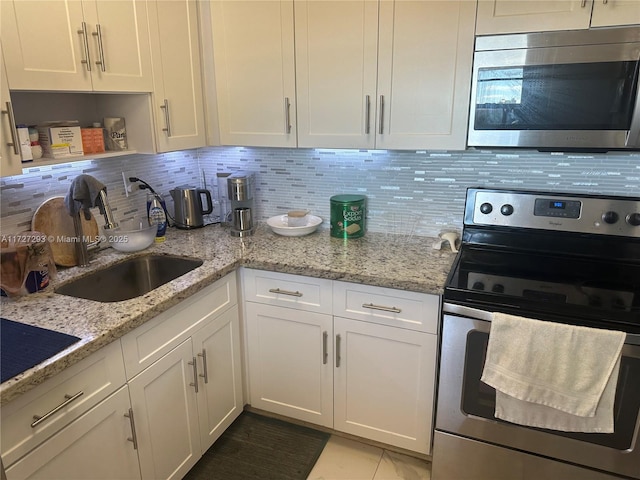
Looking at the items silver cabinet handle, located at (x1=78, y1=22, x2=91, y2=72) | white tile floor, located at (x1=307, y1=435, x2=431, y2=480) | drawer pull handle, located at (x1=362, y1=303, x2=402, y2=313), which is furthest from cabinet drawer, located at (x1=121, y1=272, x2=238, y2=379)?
silver cabinet handle, located at (x1=78, y1=22, x2=91, y2=72)

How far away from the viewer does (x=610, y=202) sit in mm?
1808

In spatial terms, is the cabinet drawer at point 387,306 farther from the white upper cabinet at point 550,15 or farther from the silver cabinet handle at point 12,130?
the silver cabinet handle at point 12,130

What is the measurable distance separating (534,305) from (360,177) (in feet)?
3.53

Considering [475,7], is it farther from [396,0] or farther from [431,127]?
[431,127]

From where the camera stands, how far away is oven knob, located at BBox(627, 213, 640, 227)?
5.83 ft

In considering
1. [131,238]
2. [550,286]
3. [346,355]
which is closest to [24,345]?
[131,238]

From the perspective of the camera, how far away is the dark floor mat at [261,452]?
6.32ft

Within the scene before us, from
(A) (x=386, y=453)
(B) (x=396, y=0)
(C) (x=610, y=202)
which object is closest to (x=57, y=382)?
(A) (x=386, y=453)

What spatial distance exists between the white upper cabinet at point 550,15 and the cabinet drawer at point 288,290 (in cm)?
117

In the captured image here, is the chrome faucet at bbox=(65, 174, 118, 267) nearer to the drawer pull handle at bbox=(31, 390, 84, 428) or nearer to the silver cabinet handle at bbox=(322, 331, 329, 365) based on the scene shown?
the drawer pull handle at bbox=(31, 390, 84, 428)

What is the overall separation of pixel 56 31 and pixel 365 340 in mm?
1576

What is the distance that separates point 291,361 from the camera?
2045mm

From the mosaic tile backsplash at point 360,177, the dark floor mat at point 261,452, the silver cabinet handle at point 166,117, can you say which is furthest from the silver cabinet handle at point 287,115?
the dark floor mat at point 261,452

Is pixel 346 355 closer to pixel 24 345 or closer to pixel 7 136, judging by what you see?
pixel 24 345
